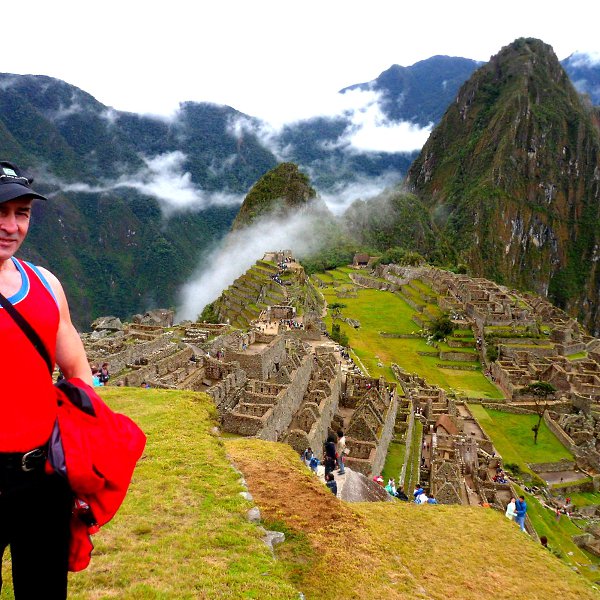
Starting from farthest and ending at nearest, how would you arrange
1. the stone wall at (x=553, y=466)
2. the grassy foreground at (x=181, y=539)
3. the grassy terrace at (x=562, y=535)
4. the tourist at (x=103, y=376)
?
the stone wall at (x=553, y=466), the grassy terrace at (x=562, y=535), the tourist at (x=103, y=376), the grassy foreground at (x=181, y=539)

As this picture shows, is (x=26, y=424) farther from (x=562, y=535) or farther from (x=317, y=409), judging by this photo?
(x=562, y=535)

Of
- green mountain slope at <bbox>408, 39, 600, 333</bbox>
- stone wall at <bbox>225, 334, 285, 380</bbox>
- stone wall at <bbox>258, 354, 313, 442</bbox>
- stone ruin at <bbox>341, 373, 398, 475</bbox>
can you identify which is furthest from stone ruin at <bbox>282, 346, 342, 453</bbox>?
green mountain slope at <bbox>408, 39, 600, 333</bbox>

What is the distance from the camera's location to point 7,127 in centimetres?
9281

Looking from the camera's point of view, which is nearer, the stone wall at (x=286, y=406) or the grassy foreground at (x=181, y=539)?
the grassy foreground at (x=181, y=539)

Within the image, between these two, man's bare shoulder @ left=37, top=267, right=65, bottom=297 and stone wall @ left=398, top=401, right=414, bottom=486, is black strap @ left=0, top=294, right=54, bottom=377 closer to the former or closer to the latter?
man's bare shoulder @ left=37, top=267, right=65, bottom=297

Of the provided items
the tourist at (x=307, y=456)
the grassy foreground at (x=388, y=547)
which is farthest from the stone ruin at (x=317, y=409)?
the grassy foreground at (x=388, y=547)

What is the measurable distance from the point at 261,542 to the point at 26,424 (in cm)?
430

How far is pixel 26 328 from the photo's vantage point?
2.58 m

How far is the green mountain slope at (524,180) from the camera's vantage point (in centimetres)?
15925

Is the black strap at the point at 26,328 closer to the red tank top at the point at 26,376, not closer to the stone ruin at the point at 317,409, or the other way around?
the red tank top at the point at 26,376

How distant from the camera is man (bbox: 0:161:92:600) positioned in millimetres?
2531

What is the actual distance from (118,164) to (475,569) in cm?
11558

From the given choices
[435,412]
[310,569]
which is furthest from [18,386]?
[435,412]

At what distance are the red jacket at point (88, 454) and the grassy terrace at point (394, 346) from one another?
113 ft
